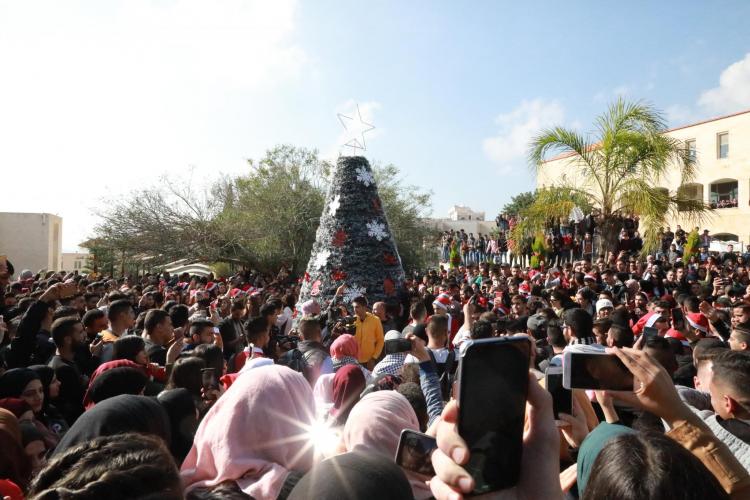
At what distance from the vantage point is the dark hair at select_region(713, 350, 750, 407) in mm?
2361

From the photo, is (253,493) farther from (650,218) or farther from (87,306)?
(650,218)

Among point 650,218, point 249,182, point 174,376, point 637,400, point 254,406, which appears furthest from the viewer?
point 249,182

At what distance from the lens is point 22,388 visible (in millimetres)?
3316

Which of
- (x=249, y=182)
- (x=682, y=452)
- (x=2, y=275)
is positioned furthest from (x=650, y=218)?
(x=249, y=182)

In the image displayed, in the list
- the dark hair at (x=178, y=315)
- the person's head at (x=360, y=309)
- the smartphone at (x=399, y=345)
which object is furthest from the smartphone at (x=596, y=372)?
the dark hair at (x=178, y=315)

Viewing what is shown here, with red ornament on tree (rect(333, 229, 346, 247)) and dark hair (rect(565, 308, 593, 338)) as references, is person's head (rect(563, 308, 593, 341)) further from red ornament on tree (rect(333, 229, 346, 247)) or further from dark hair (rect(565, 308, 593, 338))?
red ornament on tree (rect(333, 229, 346, 247))

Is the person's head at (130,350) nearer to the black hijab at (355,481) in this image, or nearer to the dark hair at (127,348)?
the dark hair at (127,348)

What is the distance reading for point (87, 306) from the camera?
8500 millimetres

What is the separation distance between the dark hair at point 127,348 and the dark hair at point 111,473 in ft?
9.20

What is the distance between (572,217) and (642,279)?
3.68 metres

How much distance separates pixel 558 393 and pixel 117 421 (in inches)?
74.7

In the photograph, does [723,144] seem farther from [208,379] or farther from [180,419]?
[180,419]

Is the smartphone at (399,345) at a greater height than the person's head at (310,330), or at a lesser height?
greater

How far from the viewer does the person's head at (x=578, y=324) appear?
4879 millimetres
